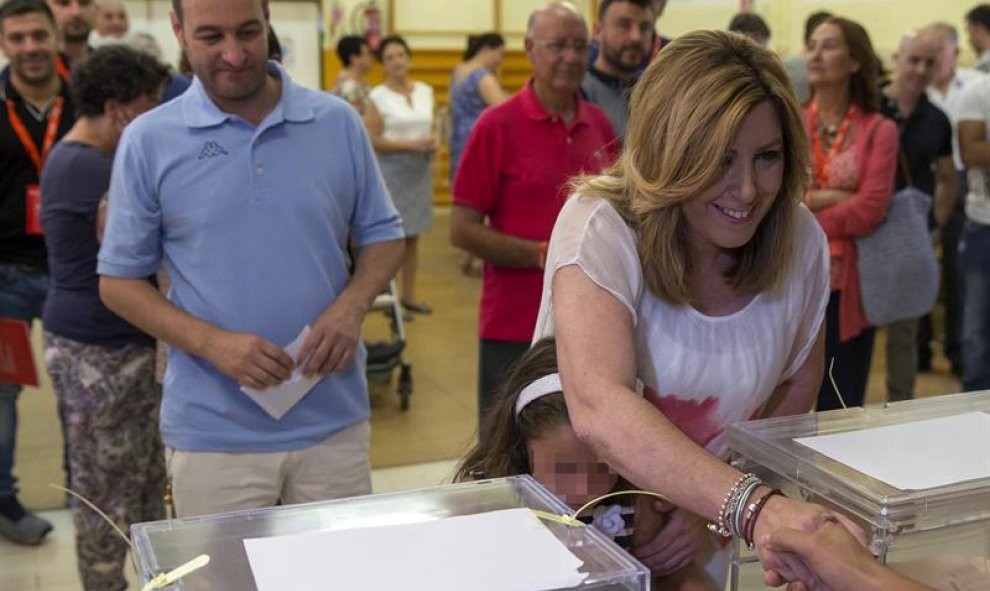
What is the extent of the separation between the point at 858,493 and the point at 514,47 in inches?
413

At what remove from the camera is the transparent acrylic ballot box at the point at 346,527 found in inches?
36.1

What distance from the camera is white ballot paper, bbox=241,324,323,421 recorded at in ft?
7.12

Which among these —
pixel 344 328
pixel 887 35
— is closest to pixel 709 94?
pixel 344 328

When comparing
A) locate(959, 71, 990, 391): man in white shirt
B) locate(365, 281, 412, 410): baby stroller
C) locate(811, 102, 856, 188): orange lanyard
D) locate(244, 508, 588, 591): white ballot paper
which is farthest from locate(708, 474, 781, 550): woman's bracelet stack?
locate(365, 281, 412, 410): baby stroller

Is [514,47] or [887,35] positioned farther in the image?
[514,47]

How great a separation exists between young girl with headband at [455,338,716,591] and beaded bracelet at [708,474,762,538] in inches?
5.4

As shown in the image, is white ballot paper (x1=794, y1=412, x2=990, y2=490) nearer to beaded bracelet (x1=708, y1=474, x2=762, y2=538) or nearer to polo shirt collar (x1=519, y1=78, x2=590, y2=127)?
beaded bracelet (x1=708, y1=474, x2=762, y2=538)

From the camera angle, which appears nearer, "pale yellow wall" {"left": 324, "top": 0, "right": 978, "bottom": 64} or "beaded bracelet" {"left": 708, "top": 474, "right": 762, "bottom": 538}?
"beaded bracelet" {"left": 708, "top": 474, "right": 762, "bottom": 538}

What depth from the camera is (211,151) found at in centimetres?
213

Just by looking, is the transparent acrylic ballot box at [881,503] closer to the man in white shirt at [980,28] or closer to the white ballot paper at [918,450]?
the white ballot paper at [918,450]

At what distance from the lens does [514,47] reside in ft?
36.8

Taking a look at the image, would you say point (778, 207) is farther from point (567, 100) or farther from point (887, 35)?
point (887, 35)

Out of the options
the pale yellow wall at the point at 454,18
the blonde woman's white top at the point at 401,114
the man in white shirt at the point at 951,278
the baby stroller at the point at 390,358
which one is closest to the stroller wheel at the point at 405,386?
the baby stroller at the point at 390,358

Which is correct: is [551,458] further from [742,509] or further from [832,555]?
[832,555]
